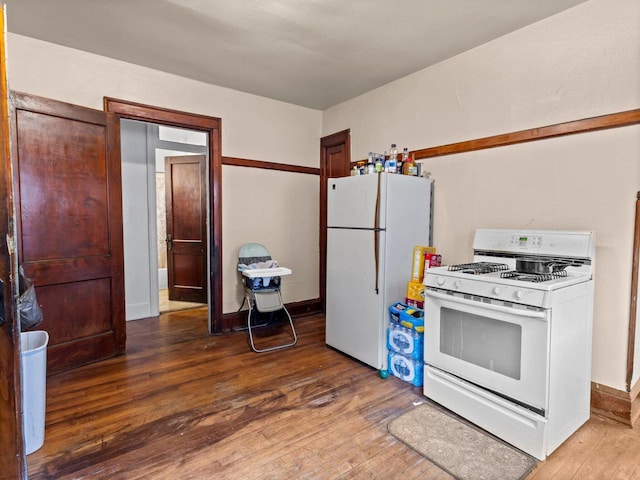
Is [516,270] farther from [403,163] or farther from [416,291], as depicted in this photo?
[403,163]

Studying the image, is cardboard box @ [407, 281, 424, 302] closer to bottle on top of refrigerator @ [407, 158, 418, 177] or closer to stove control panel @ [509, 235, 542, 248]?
stove control panel @ [509, 235, 542, 248]

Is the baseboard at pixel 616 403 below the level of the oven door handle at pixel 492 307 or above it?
below

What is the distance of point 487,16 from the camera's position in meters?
2.40

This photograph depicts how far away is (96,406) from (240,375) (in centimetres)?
97

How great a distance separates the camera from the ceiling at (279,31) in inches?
90.8

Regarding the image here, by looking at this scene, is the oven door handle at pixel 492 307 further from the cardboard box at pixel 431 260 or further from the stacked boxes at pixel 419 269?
the cardboard box at pixel 431 260

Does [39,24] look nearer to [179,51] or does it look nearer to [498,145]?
[179,51]

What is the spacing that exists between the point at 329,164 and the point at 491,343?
3011mm

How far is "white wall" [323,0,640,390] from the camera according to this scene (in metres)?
2.15

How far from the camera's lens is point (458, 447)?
1.94m

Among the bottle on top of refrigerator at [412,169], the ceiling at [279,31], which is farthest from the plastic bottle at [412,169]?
the ceiling at [279,31]

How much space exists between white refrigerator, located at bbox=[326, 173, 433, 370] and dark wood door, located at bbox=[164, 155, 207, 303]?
2.42 meters

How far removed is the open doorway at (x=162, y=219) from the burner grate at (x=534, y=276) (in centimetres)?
313

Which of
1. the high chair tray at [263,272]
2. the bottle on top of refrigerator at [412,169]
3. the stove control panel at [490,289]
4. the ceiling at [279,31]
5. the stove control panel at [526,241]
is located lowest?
the high chair tray at [263,272]
